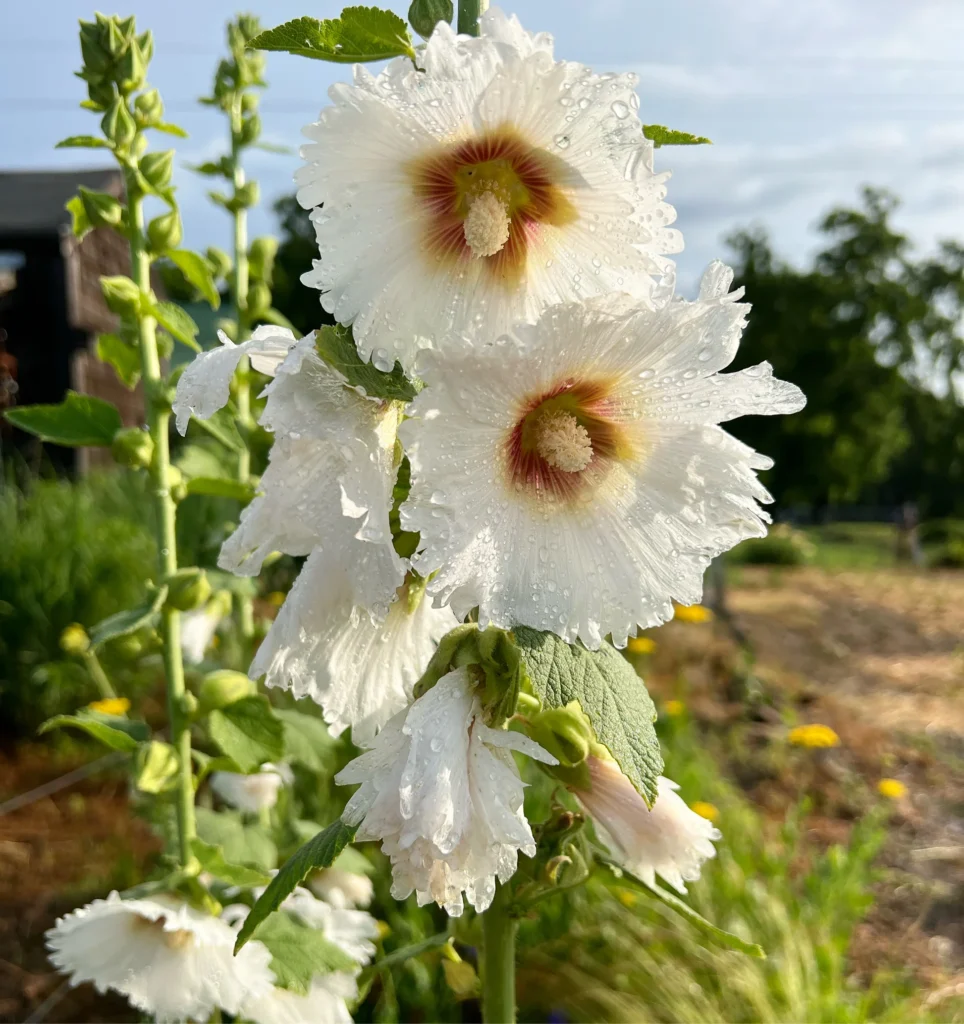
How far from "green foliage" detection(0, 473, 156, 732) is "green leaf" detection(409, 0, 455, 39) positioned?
11.2 ft

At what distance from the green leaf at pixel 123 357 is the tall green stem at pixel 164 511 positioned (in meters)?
0.03

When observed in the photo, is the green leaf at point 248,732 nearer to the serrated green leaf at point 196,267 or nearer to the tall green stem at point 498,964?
the tall green stem at point 498,964

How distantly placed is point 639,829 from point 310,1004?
56 centimetres

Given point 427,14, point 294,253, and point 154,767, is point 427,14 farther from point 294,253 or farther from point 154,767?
point 294,253

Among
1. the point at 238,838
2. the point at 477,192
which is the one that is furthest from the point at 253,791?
the point at 477,192

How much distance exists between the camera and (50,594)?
4.04 metres

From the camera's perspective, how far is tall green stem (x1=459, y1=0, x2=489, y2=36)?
2.34 feet

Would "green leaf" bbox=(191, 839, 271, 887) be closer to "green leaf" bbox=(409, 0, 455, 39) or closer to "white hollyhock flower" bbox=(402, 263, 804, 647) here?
"white hollyhock flower" bbox=(402, 263, 804, 647)

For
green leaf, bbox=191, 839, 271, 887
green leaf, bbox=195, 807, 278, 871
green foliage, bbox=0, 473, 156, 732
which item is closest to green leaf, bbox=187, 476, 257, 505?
green leaf, bbox=191, 839, 271, 887

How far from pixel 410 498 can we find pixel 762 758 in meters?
3.55

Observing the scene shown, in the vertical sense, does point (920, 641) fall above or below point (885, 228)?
below

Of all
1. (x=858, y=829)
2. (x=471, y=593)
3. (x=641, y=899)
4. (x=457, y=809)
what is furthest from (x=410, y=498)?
(x=858, y=829)

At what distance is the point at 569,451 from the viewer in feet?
2.09

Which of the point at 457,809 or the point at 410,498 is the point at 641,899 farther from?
the point at 410,498
